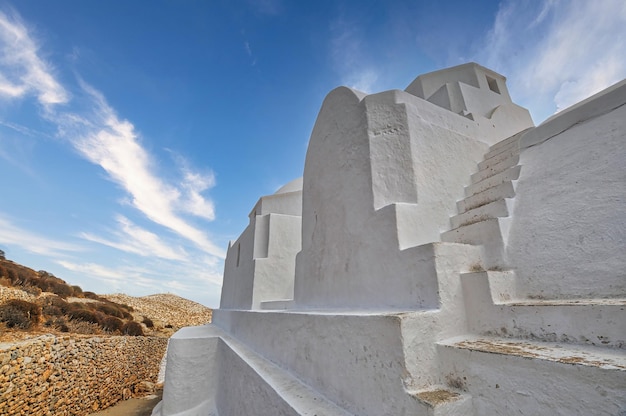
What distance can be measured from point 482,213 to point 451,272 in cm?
97

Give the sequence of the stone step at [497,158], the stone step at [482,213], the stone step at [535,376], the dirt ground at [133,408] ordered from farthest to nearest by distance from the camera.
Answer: the dirt ground at [133,408] → the stone step at [497,158] → the stone step at [482,213] → the stone step at [535,376]

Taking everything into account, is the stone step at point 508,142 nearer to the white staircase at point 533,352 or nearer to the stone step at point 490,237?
the stone step at point 490,237

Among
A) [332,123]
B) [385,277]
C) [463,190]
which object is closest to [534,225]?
[463,190]

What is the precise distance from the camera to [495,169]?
10.0 feet

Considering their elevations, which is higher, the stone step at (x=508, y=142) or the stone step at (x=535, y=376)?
the stone step at (x=508, y=142)

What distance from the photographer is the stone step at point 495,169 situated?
2.85 metres

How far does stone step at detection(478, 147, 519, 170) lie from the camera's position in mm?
3017

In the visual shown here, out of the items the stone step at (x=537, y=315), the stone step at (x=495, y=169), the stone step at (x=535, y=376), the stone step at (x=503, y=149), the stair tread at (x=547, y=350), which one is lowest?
the stone step at (x=535, y=376)

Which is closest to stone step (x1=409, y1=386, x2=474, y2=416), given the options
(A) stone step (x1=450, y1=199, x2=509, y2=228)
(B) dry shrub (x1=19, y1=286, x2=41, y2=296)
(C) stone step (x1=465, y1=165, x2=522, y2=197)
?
(A) stone step (x1=450, y1=199, x2=509, y2=228)

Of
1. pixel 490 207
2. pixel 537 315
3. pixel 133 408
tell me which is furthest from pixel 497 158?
pixel 133 408

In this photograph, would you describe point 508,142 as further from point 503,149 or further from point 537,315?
point 537,315

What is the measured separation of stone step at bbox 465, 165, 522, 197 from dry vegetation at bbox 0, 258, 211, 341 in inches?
513

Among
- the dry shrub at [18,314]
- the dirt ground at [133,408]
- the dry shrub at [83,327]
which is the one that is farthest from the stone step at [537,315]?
the dry shrub at [83,327]

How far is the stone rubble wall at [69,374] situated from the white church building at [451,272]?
7045 millimetres
